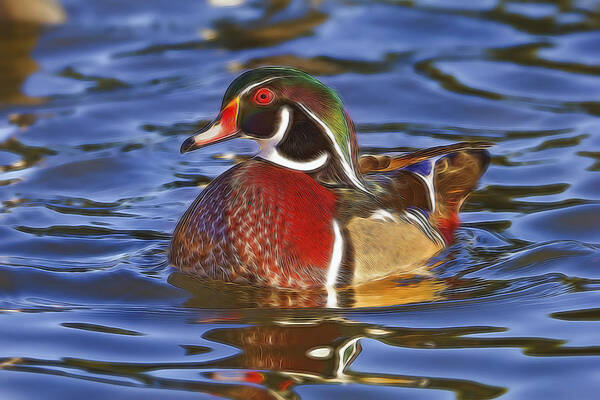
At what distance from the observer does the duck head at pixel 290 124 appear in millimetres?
5812

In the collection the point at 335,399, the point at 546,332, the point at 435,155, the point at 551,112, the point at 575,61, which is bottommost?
the point at 335,399

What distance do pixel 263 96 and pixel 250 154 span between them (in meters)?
2.50

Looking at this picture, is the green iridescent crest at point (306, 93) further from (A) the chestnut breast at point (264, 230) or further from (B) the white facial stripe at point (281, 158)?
(A) the chestnut breast at point (264, 230)

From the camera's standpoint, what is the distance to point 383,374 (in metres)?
4.71

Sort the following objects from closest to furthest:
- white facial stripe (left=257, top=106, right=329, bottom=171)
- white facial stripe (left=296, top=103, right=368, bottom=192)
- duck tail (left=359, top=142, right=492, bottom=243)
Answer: white facial stripe (left=296, top=103, right=368, bottom=192) → white facial stripe (left=257, top=106, right=329, bottom=171) → duck tail (left=359, top=142, right=492, bottom=243)

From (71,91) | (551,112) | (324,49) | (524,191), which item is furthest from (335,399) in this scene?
(324,49)

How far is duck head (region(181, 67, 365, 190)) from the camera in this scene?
19.1ft

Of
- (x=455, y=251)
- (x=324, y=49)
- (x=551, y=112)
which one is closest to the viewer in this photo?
(x=455, y=251)

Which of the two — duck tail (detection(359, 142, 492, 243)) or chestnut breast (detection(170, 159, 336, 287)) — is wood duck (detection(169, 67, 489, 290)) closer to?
chestnut breast (detection(170, 159, 336, 287))

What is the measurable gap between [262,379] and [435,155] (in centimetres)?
229

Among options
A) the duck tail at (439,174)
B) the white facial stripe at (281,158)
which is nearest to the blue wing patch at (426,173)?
the duck tail at (439,174)

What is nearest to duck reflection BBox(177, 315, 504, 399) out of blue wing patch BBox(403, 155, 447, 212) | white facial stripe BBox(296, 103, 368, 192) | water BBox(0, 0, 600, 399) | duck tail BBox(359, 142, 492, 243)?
water BBox(0, 0, 600, 399)

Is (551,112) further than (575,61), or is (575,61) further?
(575,61)

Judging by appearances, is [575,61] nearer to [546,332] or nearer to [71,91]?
[71,91]
